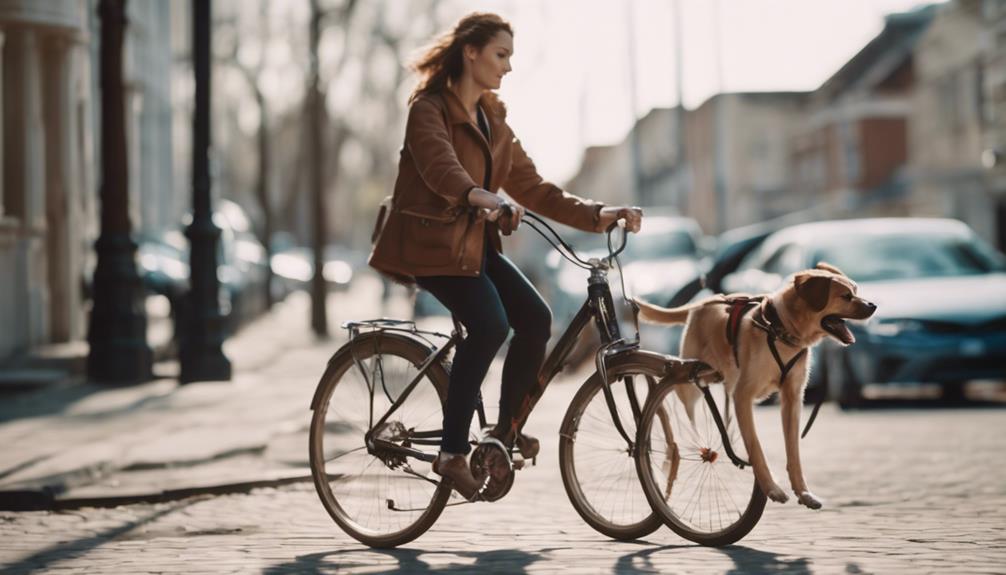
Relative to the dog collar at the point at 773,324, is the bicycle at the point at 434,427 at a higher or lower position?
lower

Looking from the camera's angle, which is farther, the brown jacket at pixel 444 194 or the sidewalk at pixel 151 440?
the sidewalk at pixel 151 440

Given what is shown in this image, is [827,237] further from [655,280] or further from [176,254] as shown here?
[176,254]

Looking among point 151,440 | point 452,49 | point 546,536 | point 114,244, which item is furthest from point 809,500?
point 114,244

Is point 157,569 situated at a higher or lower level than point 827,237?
lower

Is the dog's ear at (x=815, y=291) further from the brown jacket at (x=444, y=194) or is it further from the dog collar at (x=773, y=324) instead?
the brown jacket at (x=444, y=194)

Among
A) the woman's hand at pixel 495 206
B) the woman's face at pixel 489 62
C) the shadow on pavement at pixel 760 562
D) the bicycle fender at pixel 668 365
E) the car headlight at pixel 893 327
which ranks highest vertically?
the woman's face at pixel 489 62

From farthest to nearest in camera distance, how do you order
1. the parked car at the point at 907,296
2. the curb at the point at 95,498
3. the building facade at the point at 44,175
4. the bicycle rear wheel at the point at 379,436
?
the building facade at the point at 44,175
the parked car at the point at 907,296
the curb at the point at 95,498
the bicycle rear wheel at the point at 379,436

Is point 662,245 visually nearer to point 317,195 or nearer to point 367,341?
point 317,195

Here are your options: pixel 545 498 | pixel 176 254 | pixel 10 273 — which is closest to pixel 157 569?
pixel 545 498

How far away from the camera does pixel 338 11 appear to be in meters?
33.2

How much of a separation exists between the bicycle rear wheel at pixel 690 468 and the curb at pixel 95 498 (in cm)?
281

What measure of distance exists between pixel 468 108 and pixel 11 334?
37.5 feet

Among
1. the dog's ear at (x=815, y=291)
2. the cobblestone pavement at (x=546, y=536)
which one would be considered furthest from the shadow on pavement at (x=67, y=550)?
the dog's ear at (x=815, y=291)

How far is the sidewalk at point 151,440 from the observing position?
306 inches
